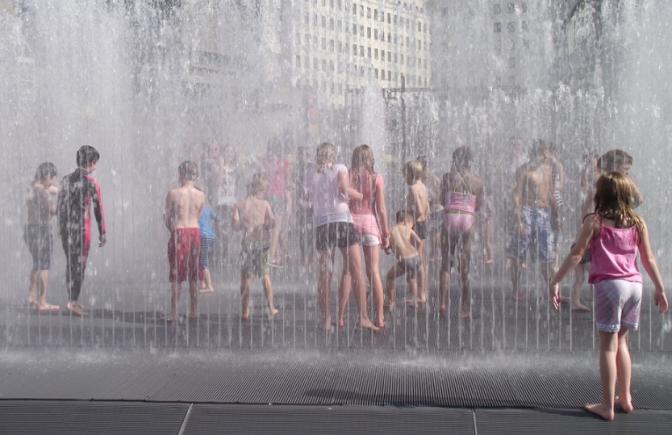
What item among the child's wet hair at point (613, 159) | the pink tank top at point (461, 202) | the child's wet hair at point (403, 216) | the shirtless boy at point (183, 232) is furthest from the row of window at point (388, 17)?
the child's wet hair at point (613, 159)

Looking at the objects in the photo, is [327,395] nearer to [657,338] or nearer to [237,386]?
[237,386]

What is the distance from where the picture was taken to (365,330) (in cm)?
723

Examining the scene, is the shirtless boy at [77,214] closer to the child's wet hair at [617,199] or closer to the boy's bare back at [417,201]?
the boy's bare back at [417,201]

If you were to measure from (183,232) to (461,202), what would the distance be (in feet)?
7.98

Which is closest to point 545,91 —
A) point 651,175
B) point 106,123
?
point 651,175

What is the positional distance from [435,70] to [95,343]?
1652cm

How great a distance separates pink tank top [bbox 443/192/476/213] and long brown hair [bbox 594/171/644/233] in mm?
2901

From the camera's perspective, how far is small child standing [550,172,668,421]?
15.4 feet

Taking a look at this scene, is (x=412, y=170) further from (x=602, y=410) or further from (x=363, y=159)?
(x=602, y=410)

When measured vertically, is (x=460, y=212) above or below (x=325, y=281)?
above

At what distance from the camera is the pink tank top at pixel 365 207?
7297mm

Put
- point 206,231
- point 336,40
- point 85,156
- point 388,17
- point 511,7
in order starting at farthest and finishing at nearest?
point 388,17 < point 511,7 < point 336,40 < point 206,231 < point 85,156

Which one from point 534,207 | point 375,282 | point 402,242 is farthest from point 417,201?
point 375,282

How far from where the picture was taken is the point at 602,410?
4652mm
